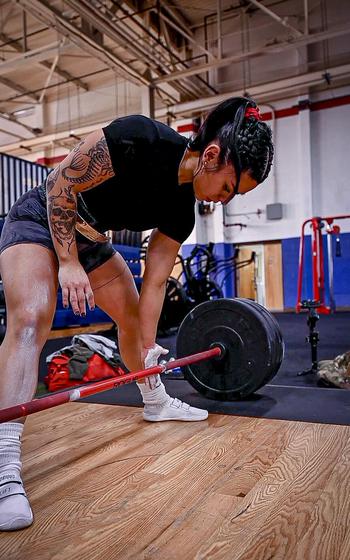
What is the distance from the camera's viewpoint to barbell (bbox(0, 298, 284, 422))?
1900 millimetres

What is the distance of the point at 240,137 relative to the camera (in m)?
1.15

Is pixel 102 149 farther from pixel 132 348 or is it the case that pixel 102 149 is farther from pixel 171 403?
pixel 171 403

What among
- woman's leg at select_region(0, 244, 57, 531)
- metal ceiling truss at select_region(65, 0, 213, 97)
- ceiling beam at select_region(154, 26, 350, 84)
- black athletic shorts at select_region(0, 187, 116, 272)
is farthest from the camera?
ceiling beam at select_region(154, 26, 350, 84)

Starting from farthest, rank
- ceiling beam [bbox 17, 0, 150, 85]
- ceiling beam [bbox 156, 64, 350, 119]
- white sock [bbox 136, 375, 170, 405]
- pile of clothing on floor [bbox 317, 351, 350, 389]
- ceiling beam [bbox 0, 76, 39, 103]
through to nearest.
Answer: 1. ceiling beam [bbox 0, 76, 39, 103]
2. ceiling beam [bbox 156, 64, 350, 119]
3. ceiling beam [bbox 17, 0, 150, 85]
4. pile of clothing on floor [bbox 317, 351, 350, 389]
5. white sock [bbox 136, 375, 170, 405]

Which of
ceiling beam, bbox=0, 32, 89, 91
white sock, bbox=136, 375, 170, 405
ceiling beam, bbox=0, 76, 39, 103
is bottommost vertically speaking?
white sock, bbox=136, 375, 170, 405

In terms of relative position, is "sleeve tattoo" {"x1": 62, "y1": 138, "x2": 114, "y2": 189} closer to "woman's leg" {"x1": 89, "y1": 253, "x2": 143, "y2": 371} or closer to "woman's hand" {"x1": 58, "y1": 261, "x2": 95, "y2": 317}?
"woman's hand" {"x1": 58, "y1": 261, "x2": 95, "y2": 317}

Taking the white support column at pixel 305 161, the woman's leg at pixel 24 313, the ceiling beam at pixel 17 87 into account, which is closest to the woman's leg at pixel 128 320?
the woman's leg at pixel 24 313

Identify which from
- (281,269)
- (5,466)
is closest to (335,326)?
(281,269)

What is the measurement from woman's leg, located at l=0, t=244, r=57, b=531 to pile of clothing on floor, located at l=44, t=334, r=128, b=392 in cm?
155

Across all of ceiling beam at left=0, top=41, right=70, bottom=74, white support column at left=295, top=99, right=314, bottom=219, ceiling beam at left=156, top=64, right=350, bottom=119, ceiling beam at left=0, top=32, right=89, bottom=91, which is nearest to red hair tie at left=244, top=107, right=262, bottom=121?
ceiling beam at left=0, top=41, right=70, bottom=74

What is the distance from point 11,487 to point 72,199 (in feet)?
2.37

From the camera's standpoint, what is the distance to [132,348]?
1.70m

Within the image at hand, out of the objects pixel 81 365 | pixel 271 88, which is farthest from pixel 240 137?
pixel 271 88

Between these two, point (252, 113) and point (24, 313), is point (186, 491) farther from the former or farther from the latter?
point (252, 113)
